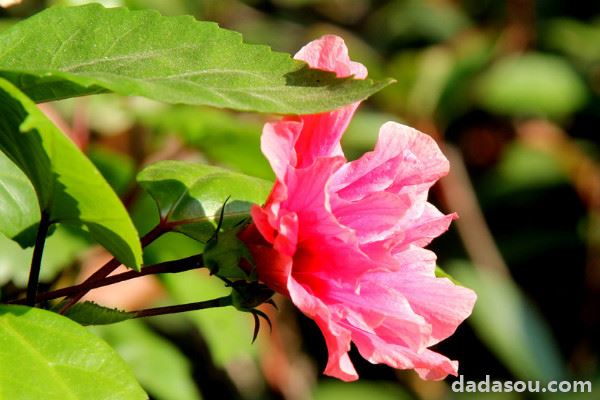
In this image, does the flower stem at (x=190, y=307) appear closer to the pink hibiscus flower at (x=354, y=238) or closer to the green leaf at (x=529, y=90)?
the pink hibiscus flower at (x=354, y=238)

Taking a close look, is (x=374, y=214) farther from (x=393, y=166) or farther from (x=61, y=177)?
(x=61, y=177)

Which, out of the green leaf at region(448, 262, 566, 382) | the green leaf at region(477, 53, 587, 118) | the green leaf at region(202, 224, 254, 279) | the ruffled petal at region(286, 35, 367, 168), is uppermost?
the ruffled petal at region(286, 35, 367, 168)

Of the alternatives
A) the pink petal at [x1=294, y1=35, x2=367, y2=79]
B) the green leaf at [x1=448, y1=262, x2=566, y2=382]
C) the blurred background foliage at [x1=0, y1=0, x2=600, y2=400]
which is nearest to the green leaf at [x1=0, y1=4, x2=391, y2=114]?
the pink petal at [x1=294, y1=35, x2=367, y2=79]

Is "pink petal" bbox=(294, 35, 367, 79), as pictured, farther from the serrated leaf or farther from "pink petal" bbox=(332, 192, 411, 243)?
the serrated leaf

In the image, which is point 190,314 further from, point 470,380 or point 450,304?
point 470,380

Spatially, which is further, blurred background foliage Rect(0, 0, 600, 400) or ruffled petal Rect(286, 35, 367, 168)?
blurred background foliage Rect(0, 0, 600, 400)

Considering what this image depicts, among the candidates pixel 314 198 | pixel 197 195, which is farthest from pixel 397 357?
pixel 197 195
